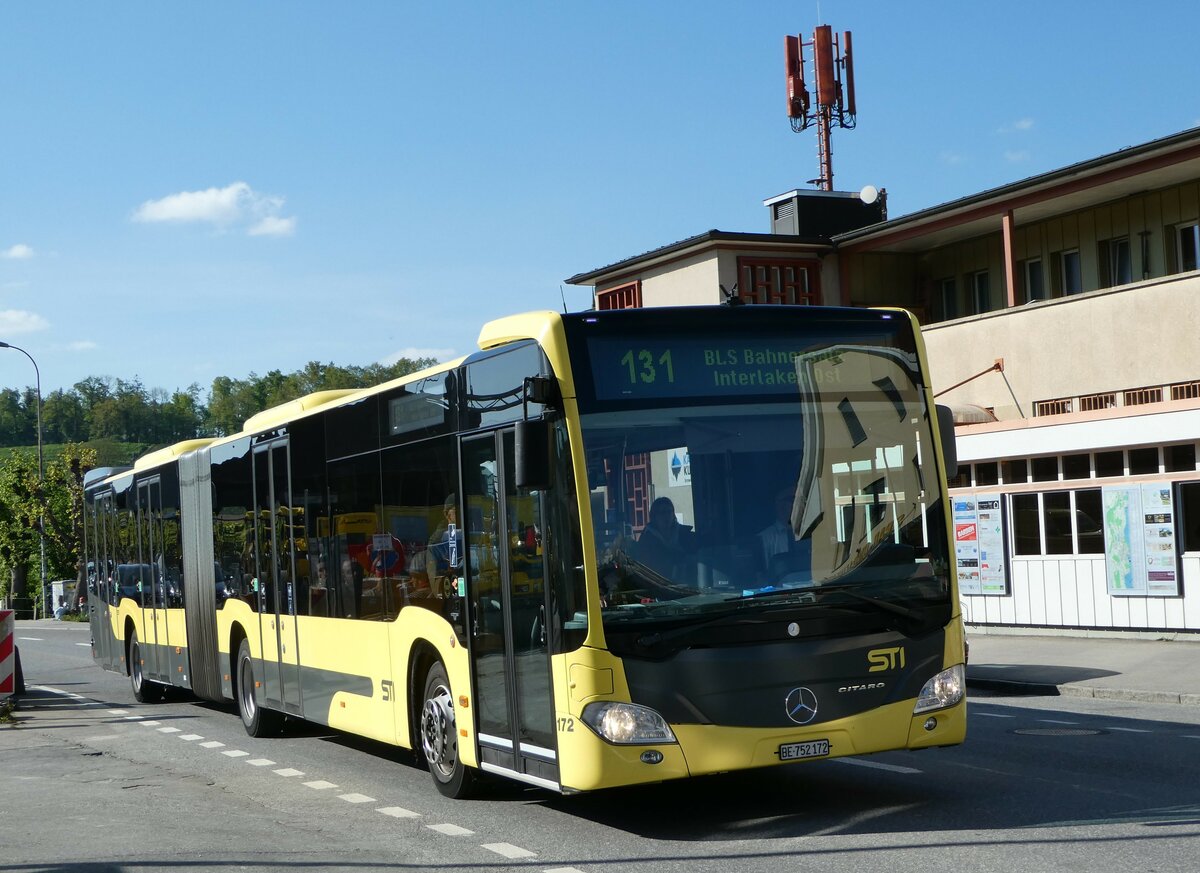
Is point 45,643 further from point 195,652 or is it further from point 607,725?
point 607,725

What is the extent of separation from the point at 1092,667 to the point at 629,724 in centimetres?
1164

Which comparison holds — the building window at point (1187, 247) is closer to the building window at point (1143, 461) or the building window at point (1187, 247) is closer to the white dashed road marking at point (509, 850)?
the building window at point (1143, 461)

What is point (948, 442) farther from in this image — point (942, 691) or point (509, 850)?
point (509, 850)

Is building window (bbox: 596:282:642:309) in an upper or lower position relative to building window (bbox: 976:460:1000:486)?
upper

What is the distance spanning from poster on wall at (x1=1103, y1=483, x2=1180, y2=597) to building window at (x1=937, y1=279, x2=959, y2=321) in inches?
507

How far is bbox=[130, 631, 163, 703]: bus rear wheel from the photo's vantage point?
20.9m

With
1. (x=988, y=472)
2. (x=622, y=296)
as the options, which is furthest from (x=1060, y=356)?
(x=622, y=296)

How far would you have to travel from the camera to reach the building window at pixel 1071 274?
99.1 feet

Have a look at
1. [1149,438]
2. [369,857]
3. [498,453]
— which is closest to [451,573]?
[498,453]

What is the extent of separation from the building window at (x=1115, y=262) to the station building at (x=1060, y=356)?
0.04 metres

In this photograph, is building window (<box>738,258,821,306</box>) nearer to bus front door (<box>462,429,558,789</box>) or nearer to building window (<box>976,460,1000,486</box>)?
building window (<box>976,460,1000,486</box>)

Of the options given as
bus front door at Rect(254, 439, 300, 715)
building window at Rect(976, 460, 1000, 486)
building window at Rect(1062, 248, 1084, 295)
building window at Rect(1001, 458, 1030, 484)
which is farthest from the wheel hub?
building window at Rect(1062, 248, 1084, 295)

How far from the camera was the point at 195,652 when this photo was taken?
59.3 feet

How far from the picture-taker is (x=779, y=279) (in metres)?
35.2
